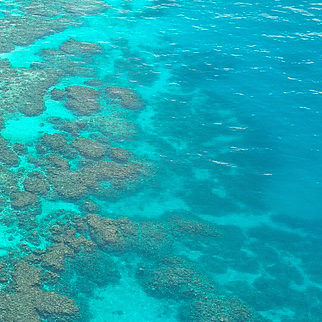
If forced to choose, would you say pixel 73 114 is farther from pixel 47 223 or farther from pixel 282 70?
pixel 282 70

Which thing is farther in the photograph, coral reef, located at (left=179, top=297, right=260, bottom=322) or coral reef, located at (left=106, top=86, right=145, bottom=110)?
coral reef, located at (left=106, top=86, right=145, bottom=110)

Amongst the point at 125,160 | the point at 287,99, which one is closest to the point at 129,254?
the point at 125,160

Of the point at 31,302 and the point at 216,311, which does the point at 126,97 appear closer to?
the point at 31,302

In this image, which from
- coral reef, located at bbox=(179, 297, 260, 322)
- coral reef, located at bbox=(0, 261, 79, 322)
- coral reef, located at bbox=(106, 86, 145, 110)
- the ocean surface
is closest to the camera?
coral reef, located at bbox=(0, 261, 79, 322)

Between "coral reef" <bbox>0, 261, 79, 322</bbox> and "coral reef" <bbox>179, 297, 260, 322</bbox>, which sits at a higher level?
"coral reef" <bbox>0, 261, 79, 322</bbox>

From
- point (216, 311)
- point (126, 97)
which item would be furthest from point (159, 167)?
point (216, 311)

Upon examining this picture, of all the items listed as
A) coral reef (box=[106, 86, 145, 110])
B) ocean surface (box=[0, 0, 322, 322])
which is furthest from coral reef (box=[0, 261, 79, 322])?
coral reef (box=[106, 86, 145, 110])

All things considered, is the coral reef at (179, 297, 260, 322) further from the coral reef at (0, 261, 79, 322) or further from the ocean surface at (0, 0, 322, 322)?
the coral reef at (0, 261, 79, 322)

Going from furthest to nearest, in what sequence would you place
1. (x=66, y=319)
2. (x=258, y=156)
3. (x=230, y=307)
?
1. (x=258, y=156)
2. (x=230, y=307)
3. (x=66, y=319)

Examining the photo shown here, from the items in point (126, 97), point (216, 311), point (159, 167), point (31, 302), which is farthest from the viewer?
point (126, 97)
